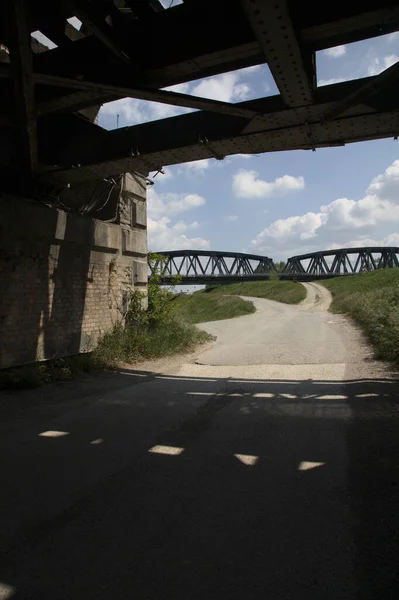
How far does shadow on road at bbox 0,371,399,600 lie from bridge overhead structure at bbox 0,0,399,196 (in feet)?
13.6

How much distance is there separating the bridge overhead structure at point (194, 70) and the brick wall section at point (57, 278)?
112 cm

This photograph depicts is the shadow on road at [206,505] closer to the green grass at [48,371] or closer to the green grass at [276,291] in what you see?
the green grass at [48,371]

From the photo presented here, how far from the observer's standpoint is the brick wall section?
7.28 m

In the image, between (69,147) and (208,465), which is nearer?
(208,465)

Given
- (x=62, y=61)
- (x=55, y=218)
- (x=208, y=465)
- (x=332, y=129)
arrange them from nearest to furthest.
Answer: (x=208, y=465)
(x=62, y=61)
(x=332, y=129)
(x=55, y=218)

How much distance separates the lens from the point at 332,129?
604 cm

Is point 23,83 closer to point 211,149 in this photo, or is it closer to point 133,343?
point 211,149

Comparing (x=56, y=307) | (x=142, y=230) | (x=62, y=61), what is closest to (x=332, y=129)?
(x=62, y=61)

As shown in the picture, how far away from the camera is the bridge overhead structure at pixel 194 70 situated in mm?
4348

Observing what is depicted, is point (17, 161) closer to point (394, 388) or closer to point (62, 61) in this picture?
point (62, 61)

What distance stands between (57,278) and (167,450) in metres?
5.26

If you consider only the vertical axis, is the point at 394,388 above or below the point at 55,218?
below

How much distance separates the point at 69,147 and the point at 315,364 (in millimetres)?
6923

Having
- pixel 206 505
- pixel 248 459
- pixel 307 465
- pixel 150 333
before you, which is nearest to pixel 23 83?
pixel 248 459
